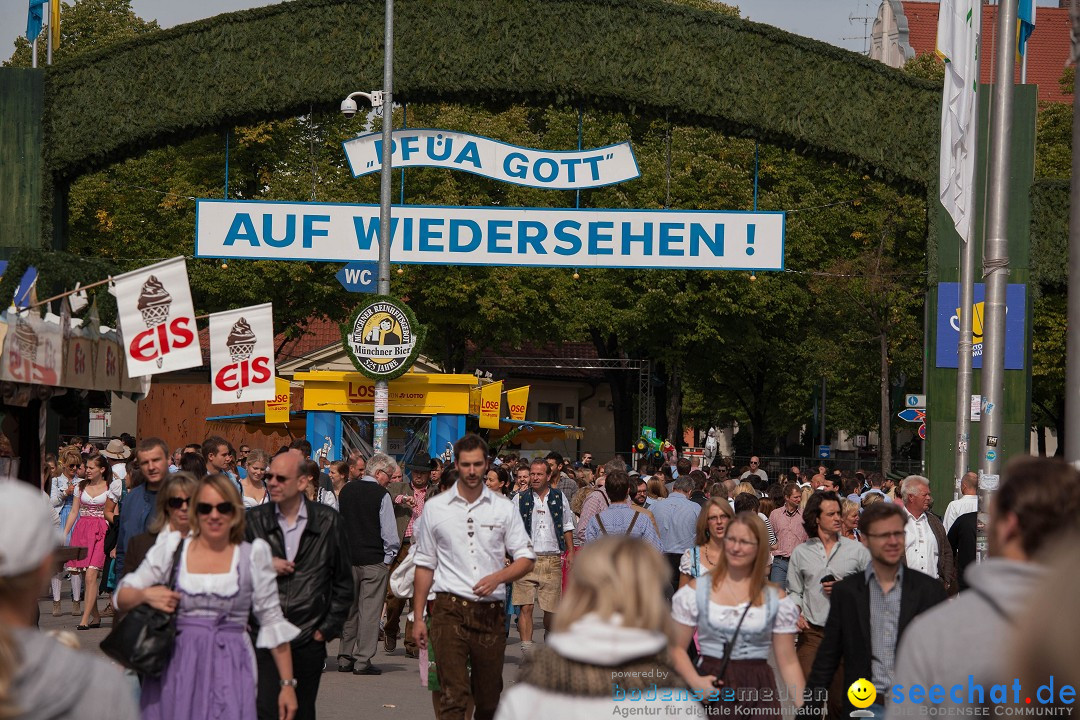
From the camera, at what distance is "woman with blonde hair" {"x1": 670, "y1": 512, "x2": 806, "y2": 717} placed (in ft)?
21.1

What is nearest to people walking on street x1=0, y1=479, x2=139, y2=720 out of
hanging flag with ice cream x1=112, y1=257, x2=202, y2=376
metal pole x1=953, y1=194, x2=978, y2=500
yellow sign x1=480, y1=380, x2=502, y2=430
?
hanging flag with ice cream x1=112, y1=257, x2=202, y2=376

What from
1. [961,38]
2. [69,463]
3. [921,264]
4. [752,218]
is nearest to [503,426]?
[921,264]

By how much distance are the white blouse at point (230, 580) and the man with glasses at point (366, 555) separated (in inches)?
258

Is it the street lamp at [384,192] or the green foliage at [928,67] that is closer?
the street lamp at [384,192]

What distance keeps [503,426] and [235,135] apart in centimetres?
1078

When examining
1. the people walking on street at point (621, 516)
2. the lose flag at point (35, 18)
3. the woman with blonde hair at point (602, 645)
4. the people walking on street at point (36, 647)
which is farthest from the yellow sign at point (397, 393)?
the people walking on street at point (36, 647)

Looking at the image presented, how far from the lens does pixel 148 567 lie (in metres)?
6.27

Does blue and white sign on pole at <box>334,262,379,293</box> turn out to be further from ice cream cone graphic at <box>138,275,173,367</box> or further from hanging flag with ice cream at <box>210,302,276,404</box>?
ice cream cone graphic at <box>138,275,173,367</box>

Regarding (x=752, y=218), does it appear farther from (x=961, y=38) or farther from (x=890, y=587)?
(x=890, y=587)

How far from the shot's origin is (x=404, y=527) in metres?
15.0

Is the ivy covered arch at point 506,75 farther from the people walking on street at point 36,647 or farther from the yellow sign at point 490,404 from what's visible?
the people walking on street at point 36,647

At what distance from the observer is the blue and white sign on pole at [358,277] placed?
938 inches

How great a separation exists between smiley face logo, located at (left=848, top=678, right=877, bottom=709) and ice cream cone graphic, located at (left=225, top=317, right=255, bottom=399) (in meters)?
8.74

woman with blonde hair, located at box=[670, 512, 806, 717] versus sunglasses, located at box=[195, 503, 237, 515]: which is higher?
sunglasses, located at box=[195, 503, 237, 515]
